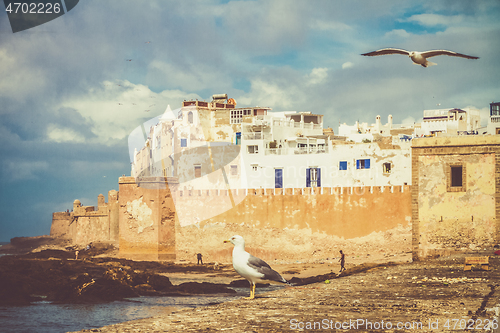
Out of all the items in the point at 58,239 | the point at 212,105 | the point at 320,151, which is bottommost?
the point at 58,239

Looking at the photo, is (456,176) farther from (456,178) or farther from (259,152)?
(259,152)

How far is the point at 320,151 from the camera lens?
107 feet

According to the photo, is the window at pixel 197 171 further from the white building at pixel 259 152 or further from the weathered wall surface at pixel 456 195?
the weathered wall surface at pixel 456 195

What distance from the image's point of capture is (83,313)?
1530 cm

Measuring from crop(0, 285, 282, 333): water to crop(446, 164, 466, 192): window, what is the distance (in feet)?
24.7

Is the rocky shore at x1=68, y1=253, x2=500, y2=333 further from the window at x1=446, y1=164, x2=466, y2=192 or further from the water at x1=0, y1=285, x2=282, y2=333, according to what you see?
the window at x1=446, y1=164, x2=466, y2=192

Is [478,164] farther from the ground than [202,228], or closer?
farther from the ground

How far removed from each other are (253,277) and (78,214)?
30766mm

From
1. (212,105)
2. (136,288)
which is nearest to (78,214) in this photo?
(212,105)

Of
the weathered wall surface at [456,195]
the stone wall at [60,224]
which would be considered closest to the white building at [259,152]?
the stone wall at [60,224]

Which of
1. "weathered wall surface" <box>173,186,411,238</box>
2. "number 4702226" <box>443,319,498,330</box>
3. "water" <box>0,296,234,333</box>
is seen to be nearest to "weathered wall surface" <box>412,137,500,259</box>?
"weathered wall surface" <box>173,186,411,238</box>

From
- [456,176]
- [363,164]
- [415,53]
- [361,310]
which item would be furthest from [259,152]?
[361,310]

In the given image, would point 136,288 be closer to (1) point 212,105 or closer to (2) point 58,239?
(1) point 212,105

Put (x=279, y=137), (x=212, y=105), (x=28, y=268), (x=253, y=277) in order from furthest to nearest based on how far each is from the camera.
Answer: (x=212, y=105) → (x=279, y=137) → (x=28, y=268) → (x=253, y=277)
